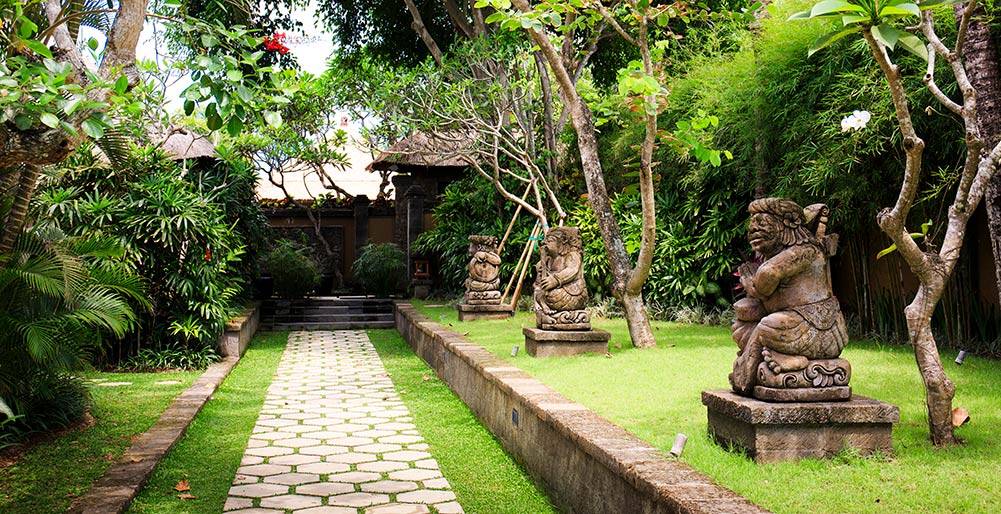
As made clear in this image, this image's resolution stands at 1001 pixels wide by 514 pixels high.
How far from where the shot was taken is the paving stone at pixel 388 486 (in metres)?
5.15

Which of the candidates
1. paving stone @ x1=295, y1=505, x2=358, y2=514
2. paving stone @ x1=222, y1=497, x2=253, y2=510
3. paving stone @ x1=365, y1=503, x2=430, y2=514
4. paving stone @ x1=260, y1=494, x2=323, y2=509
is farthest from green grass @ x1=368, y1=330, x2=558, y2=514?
paving stone @ x1=222, y1=497, x2=253, y2=510

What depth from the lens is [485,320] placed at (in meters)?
12.6

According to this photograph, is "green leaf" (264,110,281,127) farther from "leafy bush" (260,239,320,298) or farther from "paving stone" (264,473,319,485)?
"leafy bush" (260,239,320,298)

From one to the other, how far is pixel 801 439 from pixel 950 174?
4.20m

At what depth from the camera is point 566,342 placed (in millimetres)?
8203

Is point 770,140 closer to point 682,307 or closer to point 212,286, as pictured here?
point 682,307

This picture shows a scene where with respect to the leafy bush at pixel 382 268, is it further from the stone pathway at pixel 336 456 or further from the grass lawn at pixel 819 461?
the grass lawn at pixel 819 461

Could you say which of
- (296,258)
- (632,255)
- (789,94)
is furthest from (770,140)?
(296,258)

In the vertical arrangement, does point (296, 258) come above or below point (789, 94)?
below

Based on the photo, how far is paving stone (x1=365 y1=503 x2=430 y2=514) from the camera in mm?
4688

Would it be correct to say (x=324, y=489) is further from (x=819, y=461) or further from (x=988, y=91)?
(x=988, y=91)

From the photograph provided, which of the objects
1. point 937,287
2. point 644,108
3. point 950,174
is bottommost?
point 937,287

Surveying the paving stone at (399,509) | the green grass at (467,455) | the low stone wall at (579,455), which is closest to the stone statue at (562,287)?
the low stone wall at (579,455)

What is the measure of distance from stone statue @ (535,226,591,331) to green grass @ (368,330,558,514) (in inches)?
49.0
